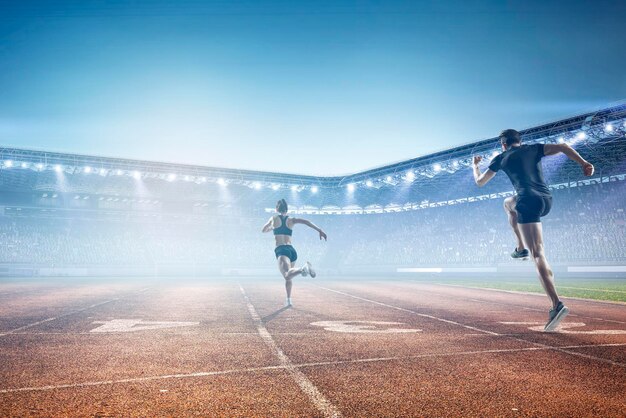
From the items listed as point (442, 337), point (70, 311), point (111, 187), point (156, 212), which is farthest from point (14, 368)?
point (156, 212)

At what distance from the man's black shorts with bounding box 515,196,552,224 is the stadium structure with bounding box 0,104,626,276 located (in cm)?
1701

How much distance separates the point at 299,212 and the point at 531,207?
37.0 m

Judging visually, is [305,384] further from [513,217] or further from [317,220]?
[317,220]

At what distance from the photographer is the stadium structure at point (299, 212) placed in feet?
88.1

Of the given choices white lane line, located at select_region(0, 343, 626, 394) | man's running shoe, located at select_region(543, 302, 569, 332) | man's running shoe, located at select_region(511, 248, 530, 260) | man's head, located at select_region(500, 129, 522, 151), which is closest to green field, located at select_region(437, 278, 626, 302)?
man's running shoe, located at select_region(543, 302, 569, 332)

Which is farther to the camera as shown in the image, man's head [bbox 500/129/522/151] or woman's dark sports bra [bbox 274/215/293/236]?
woman's dark sports bra [bbox 274/215/293/236]

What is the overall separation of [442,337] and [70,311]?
6950 mm

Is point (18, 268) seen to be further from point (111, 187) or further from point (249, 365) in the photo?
point (249, 365)

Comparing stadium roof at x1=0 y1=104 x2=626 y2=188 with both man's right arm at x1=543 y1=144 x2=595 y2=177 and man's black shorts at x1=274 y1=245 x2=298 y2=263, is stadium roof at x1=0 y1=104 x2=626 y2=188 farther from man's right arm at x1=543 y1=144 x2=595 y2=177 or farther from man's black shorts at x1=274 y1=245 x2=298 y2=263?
man's black shorts at x1=274 y1=245 x2=298 y2=263

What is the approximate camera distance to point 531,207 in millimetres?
4914

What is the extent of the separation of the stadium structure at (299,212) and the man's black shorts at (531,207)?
1701 cm

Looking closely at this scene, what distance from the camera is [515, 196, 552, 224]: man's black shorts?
4.89 meters

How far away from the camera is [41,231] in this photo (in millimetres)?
36312

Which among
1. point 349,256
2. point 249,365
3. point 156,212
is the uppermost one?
point 156,212
